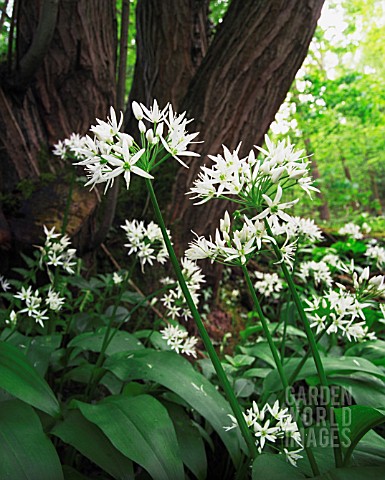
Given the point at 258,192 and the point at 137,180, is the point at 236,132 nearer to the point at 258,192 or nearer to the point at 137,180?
the point at 137,180

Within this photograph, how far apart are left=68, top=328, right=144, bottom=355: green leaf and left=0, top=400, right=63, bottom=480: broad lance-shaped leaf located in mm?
515

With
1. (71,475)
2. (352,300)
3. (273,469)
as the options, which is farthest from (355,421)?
(71,475)

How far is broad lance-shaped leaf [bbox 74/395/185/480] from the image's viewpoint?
1084 millimetres

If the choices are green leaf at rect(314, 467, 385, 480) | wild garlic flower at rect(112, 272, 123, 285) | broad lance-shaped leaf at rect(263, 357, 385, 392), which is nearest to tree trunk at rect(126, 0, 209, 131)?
wild garlic flower at rect(112, 272, 123, 285)

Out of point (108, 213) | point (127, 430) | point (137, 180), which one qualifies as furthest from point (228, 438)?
point (137, 180)

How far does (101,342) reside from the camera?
1696 mm

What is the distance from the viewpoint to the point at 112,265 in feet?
9.41

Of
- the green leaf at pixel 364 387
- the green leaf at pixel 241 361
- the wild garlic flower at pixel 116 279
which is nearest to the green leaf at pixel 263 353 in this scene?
the green leaf at pixel 241 361

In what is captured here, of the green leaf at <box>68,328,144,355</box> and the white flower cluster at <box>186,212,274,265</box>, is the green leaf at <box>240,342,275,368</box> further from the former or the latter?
the white flower cluster at <box>186,212,274,265</box>

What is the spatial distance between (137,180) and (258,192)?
2081 millimetres

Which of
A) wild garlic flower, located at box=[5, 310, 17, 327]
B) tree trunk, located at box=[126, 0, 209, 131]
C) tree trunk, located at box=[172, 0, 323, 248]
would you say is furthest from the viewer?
tree trunk, located at box=[126, 0, 209, 131]

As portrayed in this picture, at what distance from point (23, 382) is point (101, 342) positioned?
522 mm

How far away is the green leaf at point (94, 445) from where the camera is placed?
3.71ft

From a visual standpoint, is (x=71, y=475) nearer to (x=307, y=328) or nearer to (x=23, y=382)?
(x=23, y=382)
